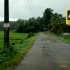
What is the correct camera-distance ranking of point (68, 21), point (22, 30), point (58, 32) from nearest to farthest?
point (68, 21) → point (58, 32) → point (22, 30)

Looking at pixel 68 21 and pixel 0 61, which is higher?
pixel 68 21

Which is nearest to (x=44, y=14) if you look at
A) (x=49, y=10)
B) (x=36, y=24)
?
(x=49, y=10)

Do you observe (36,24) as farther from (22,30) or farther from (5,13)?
(5,13)

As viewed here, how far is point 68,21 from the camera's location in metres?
12.9

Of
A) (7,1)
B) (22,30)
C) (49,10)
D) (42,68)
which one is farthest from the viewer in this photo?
(49,10)

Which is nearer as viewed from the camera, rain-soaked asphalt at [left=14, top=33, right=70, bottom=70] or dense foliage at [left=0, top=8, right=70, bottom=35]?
rain-soaked asphalt at [left=14, top=33, right=70, bottom=70]

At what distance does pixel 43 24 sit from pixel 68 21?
527ft

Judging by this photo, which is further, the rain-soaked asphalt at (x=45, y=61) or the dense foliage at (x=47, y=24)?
the dense foliage at (x=47, y=24)

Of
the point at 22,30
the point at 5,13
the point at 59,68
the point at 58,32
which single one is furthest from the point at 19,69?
the point at 22,30

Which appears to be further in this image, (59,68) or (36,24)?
(36,24)

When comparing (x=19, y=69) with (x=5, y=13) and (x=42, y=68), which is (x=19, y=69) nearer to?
(x=42, y=68)

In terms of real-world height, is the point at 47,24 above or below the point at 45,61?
above

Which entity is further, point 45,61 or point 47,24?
point 47,24

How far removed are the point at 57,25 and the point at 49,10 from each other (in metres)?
75.3
